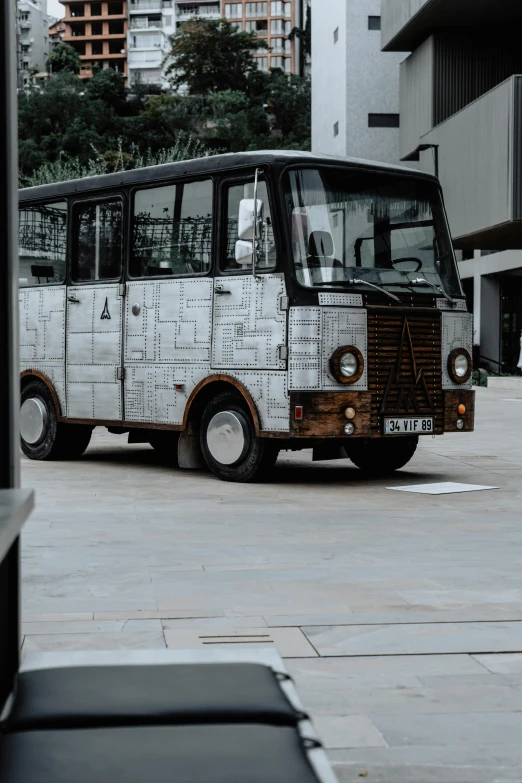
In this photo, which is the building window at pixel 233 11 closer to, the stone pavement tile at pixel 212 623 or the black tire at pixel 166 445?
the black tire at pixel 166 445

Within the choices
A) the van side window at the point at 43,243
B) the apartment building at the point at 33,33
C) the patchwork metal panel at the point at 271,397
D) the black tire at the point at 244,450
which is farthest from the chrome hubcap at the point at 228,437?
the apartment building at the point at 33,33

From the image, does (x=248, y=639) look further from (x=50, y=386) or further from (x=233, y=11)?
(x=233, y=11)

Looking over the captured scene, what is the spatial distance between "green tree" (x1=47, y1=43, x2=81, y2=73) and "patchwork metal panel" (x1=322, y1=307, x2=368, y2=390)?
121m

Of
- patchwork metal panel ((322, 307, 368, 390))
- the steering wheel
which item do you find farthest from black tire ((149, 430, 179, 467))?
the steering wheel

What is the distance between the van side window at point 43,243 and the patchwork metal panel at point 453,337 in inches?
175

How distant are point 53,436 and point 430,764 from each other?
10.9 m

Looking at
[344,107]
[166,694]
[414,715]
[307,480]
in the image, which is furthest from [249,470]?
[344,107]

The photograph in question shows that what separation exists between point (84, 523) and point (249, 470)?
2884 millimetres

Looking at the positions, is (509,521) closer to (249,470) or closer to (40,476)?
(249,470)

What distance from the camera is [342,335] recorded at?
11.3 meters

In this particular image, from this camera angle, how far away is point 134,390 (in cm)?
1302

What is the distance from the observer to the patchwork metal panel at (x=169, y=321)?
481 inches

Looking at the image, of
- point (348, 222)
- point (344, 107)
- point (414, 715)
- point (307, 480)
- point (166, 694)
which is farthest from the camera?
point (344, 107)

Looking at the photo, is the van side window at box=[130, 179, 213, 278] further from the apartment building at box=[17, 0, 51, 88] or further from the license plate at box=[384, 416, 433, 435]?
the apartment building at box=[17, 0, 51, 88]
